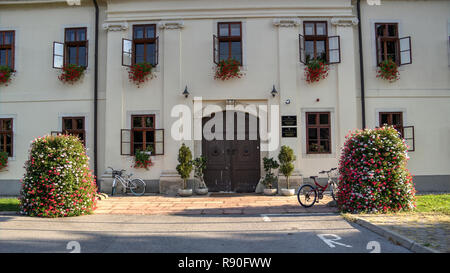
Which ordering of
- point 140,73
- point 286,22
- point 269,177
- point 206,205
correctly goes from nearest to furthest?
point 206,205 < point 269,177 < point 140,73 < point 286,22

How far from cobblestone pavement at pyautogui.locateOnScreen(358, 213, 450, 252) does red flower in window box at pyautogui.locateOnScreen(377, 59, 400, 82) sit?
5839mm

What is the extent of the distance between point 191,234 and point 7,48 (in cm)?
1091

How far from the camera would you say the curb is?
14.3ft

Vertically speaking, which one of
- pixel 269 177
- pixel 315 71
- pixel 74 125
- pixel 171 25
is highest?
pixel 171 25

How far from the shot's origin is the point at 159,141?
1108 centimetres

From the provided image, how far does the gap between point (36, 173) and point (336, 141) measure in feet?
28.8

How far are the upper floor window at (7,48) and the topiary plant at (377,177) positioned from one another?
1195 cm

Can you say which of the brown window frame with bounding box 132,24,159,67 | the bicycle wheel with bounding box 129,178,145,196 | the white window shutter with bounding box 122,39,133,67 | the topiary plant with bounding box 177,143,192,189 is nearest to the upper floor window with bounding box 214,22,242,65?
the brown window frame with bounding box 132,24,159,67

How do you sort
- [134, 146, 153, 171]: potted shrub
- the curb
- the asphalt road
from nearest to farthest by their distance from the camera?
the curb < the asphalt road < [134, 146, 153, 171]: potted shrub

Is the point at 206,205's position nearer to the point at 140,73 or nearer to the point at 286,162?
the point at 286,162

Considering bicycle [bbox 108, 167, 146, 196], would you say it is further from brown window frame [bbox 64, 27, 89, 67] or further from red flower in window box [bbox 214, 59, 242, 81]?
red flower in window box [bbox 214, 59, 242, 81]

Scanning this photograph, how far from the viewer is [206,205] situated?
8.56 m

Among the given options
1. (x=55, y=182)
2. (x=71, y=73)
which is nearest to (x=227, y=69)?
(x=71, y=73)
